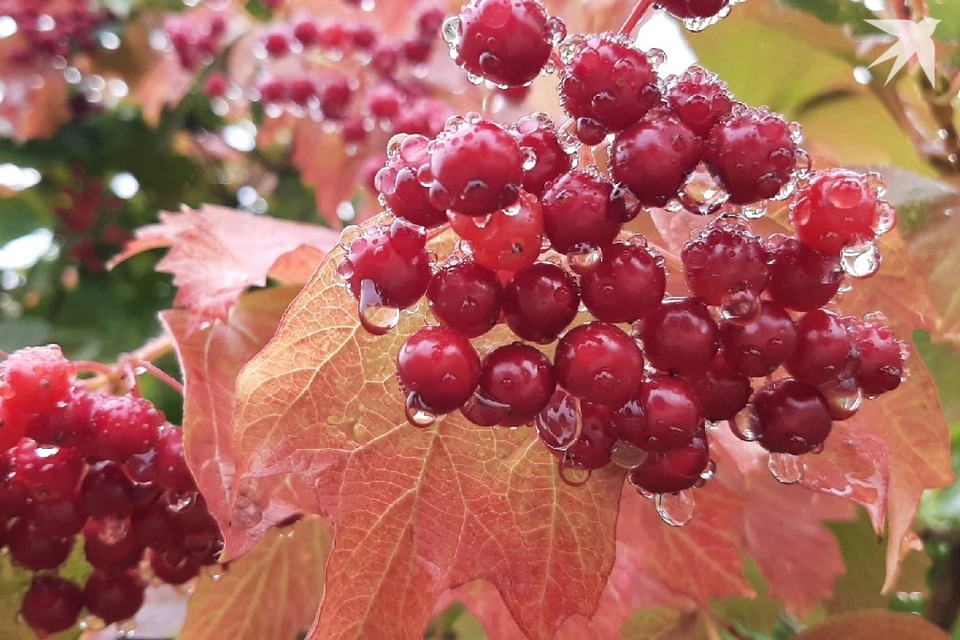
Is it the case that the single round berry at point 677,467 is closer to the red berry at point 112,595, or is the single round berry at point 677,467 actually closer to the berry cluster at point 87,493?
the berry cluster at point 87,493

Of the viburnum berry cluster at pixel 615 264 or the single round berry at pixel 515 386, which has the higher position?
the viburnum berry cluster at pixel 615 264

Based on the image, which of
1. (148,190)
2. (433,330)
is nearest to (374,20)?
(148,190)

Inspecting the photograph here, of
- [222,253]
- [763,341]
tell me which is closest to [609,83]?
[763,341]

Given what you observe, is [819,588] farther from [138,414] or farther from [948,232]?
[138,414]

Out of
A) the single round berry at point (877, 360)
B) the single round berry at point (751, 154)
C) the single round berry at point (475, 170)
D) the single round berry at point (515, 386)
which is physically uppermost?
the single round berry at point (751, 154)

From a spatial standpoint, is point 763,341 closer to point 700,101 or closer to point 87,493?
point 700,101

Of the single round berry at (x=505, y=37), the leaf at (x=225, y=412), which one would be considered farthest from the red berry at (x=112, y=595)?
the single round berry at (x=505, y=37)

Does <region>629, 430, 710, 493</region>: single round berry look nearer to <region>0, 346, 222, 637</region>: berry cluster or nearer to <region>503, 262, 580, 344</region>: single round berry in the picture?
<region>503, 262, 580, 344</region>: single round berry
